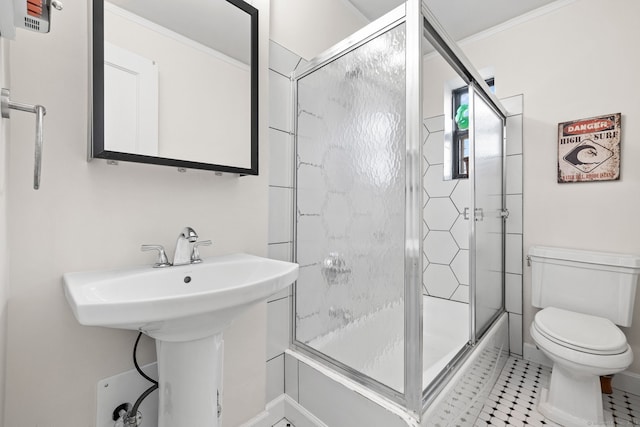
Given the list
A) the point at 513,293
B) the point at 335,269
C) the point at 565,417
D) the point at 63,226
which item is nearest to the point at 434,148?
the point at 513,293

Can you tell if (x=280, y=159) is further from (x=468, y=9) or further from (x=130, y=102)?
(x=468, y=9)

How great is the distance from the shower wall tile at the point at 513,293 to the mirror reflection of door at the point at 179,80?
1.95 m

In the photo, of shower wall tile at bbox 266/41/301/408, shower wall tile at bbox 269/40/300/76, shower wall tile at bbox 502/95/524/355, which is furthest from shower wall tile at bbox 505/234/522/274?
shower wall tile at bbox 269/40/300/76

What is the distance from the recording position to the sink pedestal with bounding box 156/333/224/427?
0.85 m

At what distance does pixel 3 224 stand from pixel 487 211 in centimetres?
205

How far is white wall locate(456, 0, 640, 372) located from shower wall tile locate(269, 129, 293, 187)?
5.39 ft

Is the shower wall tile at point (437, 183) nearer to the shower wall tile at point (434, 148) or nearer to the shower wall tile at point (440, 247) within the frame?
the shower wall tile at point (434, 148)

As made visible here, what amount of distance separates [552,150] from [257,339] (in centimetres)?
211

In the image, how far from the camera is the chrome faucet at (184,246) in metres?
0.96

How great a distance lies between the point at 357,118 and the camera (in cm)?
116

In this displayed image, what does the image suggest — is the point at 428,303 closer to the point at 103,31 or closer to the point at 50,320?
the point at 50,320

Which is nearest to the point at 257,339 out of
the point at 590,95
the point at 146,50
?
the point at 146,50

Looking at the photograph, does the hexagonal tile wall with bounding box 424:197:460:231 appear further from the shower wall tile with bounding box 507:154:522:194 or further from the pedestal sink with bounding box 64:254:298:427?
the pedestal sink with bounding box 64:254:298:427

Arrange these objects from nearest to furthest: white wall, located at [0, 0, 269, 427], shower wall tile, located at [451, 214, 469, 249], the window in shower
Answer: white wall, located at [0, 0, 269, 427] → shower wall tile, located at [451, 214, 469, 249] → the window in shower
